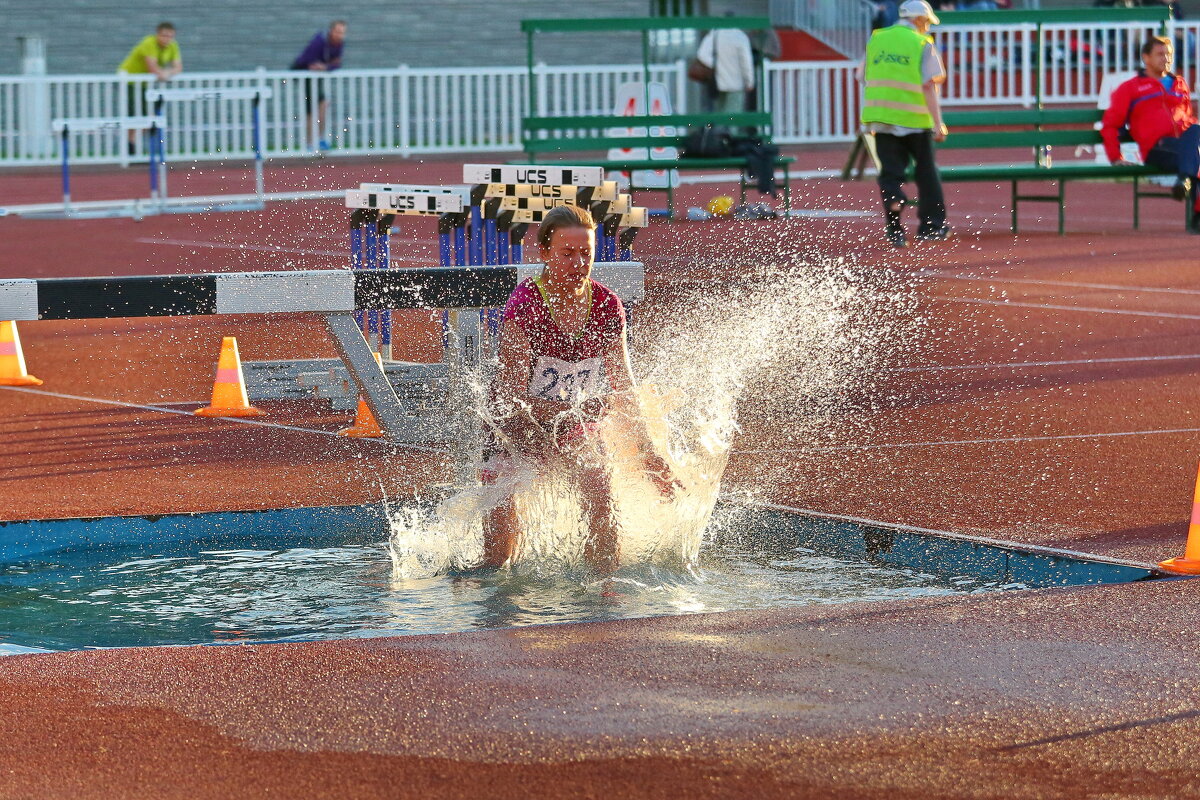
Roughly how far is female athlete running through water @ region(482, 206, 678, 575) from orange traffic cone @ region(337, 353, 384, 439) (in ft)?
7.98

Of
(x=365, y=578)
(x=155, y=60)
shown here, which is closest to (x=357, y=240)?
(x=365, y=578)

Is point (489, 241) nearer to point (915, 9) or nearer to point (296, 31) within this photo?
point (915, 9)

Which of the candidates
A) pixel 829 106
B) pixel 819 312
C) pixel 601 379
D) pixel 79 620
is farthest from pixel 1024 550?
pixel 829 106

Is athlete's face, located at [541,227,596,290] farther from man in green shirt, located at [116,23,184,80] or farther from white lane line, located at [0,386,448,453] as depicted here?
man in green shirt, located at [116,23,184,80]

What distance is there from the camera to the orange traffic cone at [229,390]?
9867 millimetres

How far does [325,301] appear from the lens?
816 centimetres

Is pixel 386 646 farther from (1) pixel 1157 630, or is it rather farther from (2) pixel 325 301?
(2) pixel 325 301

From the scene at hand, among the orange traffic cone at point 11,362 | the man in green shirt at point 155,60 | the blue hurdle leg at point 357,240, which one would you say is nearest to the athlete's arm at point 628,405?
the blue hurdle leg at point 357,240

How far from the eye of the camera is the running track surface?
14.3 ft

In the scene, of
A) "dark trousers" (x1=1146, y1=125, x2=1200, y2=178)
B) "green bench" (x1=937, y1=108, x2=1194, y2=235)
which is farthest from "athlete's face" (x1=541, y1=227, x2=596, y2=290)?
"dark trousers" (x1=1146, y1=125, x2=1200, y2=178)

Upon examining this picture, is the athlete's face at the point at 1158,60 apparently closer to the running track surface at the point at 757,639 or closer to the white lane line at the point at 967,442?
the running track surface at the point at 757,639

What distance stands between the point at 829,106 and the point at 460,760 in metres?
25.6

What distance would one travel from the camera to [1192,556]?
6188mm

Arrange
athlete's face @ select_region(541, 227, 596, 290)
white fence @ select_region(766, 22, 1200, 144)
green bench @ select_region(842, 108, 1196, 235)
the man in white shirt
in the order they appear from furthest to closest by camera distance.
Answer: white fence @ select_region(766, 22, 1200, 144) < the man in white shirt < green bench @ select_region(842, 108, 1196, 235) < athlete's face @ select_region(541, 227, 596, 290)
